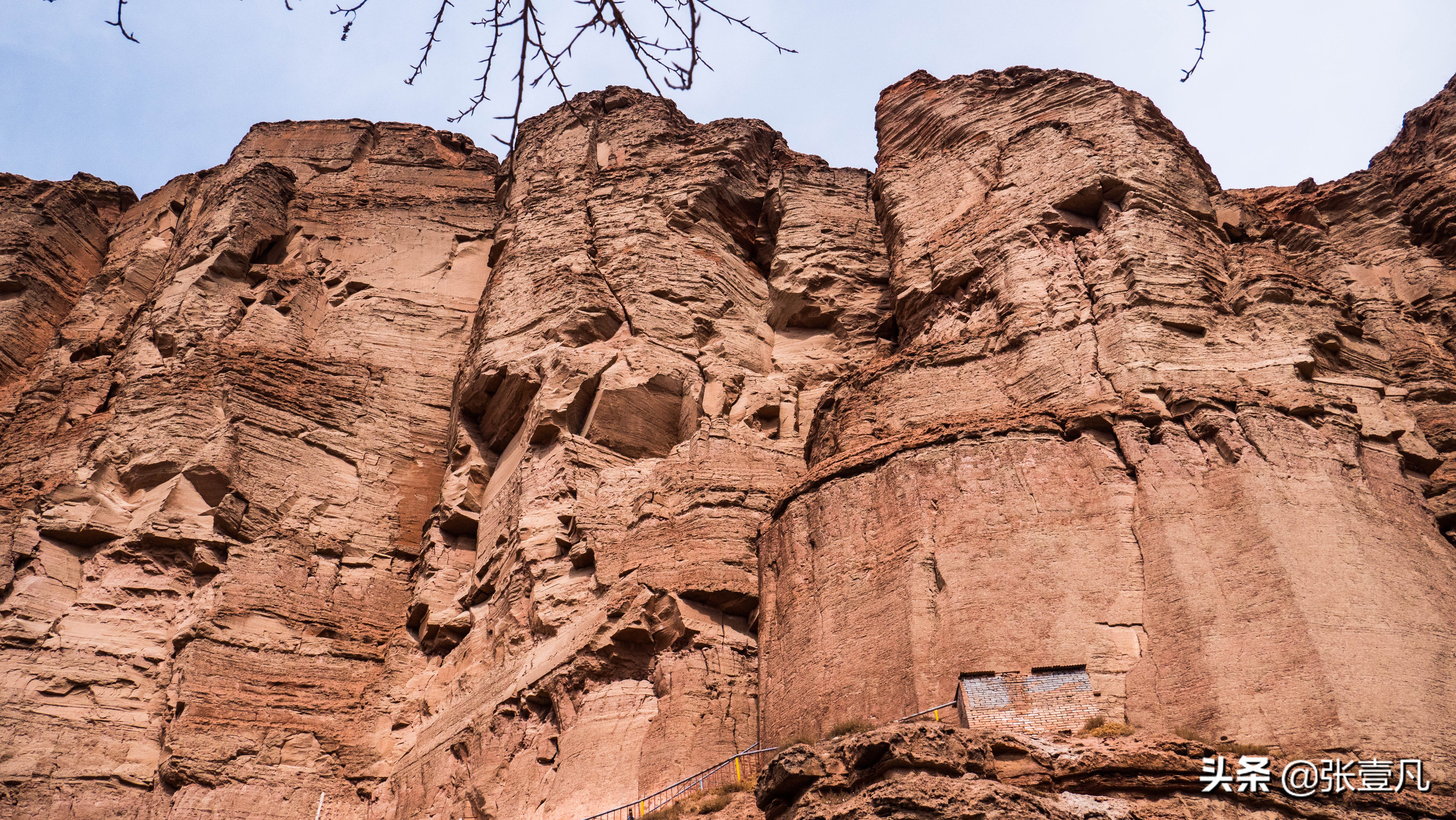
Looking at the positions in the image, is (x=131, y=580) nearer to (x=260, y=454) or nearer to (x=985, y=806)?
(x=260, y=454)

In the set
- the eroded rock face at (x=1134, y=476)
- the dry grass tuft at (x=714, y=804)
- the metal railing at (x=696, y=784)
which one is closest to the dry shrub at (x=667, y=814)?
the dry grass tuft at (x=714, y=804)

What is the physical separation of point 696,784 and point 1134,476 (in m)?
6.21

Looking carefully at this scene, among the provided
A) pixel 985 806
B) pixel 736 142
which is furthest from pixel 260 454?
pixel 985 806

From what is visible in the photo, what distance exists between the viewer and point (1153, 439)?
47.0 feet

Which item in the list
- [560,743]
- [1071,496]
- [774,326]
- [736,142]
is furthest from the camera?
[736,142]

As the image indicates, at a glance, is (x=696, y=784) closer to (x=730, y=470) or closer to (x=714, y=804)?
(x=714, y=804)

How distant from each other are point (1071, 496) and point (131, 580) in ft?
48.9

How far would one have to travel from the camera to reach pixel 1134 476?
1397cm

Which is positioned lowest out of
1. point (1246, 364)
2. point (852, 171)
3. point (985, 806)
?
point (985, 806)

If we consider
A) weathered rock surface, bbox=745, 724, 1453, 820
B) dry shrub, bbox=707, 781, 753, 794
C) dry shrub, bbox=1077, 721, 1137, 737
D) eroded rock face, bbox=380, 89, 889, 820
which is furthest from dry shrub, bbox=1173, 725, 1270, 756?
eroded rock face, bbox=380, 89, 889, 820

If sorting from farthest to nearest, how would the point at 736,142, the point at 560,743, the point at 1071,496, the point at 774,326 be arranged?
the point at 736,142, the point at 774,326, the point at 560,743, the point at 1071,496

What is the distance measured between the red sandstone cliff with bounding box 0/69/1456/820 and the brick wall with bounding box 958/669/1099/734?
6.9 inches

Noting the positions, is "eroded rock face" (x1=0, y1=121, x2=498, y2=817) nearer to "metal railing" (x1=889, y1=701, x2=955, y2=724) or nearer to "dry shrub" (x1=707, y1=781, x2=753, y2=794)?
"dry shrub" (x1=707, y1=781, x2=753, y2=794)

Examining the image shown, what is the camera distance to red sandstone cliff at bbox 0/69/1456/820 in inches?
497
